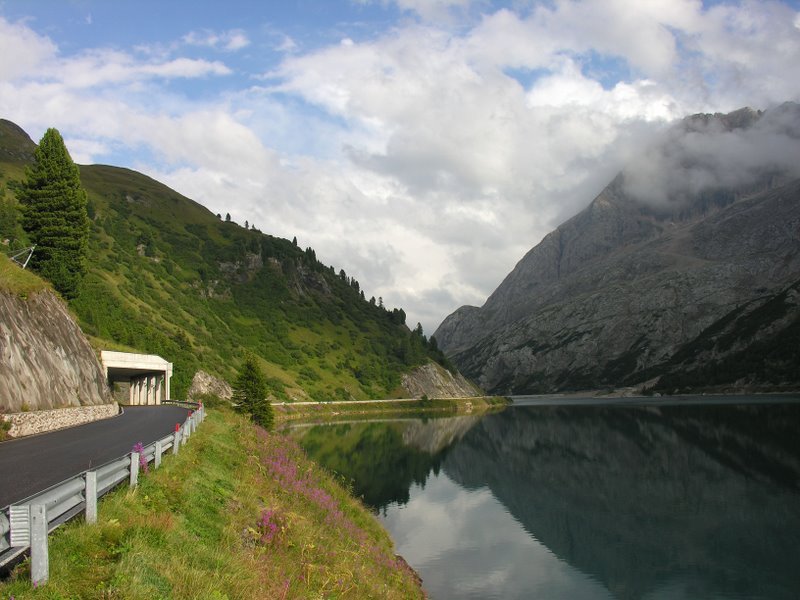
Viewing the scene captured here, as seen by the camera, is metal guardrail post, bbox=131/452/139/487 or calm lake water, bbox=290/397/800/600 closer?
metal guardrail post, bbox=131/452/139/487

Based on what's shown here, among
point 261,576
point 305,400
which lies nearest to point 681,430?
point 305,400

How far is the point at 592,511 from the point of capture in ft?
144

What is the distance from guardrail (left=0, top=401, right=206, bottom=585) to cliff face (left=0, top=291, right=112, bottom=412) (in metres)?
21.5

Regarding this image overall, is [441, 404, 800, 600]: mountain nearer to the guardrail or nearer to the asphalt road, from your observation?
the asphalt road

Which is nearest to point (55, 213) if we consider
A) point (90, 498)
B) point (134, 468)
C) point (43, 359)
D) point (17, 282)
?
point (17, 282)

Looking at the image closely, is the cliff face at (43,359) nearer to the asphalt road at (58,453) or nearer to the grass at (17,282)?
the grass at (17,282)

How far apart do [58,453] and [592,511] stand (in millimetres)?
34305

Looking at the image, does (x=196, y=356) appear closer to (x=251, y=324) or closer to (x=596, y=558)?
(x=251, y=324)

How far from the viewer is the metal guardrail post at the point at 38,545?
8.85 m

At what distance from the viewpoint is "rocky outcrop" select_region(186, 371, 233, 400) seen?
106012mm

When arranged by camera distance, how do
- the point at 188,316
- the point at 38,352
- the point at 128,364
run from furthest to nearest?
the point at 188,316 < the point at 128,364 < the point at 38,352

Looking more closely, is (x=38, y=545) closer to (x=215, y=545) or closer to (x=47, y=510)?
(x=47, y=510)

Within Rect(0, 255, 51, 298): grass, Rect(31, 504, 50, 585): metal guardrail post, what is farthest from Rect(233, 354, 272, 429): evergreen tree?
Rect(31, 504, 50, 585): metal guardrail post

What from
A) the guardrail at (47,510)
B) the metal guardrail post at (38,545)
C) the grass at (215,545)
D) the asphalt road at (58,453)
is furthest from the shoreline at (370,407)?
the metal guardrail post at (38,545)
